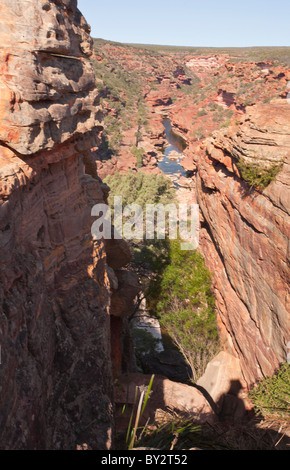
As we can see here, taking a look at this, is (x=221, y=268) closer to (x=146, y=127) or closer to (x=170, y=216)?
(x=170, y=216)

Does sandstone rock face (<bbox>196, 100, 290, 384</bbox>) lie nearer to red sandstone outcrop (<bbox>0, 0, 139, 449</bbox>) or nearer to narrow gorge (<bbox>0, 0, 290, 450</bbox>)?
narrow gorge (<bbox>0, 0, 290, 450</bbox>)

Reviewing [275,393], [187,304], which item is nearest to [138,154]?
[187,304]

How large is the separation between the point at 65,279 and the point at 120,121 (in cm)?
5008

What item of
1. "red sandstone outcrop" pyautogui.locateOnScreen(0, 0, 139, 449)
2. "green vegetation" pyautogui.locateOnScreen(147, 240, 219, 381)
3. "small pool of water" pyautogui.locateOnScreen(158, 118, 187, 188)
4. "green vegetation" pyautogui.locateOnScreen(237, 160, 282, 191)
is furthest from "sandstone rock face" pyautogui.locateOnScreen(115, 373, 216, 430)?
"small pool of water" pyautogui.locateOnScreen(158, 118, 187, 188)

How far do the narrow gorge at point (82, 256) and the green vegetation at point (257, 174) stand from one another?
0.04 meters

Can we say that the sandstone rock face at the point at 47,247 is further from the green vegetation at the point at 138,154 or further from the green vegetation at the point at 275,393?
the green vegetation at the point at 138,154

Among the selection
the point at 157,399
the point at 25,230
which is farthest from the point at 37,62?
the point at 157,399

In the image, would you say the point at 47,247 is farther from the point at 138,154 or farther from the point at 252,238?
the point at 138,154

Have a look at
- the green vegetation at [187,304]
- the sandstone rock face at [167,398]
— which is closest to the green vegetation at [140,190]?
the green vegetation at [187,304]

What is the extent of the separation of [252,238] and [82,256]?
5.53m

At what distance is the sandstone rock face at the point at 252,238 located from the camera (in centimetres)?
844

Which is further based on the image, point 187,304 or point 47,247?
point 187,304

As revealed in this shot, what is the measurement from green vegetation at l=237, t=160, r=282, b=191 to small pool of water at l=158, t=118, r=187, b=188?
34850 millimetres

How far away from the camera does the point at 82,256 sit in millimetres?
7781
